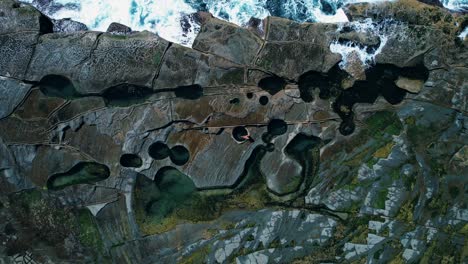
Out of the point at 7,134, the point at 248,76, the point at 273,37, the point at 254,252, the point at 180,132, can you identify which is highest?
the point at 273,37

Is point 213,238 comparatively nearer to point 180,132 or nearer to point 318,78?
point 180,132

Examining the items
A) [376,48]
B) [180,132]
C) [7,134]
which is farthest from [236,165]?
[7,134]

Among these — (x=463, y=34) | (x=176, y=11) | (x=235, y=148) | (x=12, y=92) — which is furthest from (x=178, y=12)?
(x=463, y=34)

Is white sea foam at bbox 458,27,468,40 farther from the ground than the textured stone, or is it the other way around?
white sea foam at bbox 458,27,468,40

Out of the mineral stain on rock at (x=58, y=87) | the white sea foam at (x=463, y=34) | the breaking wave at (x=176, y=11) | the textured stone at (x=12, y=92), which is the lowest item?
the textured stone at (x=12, y=92)

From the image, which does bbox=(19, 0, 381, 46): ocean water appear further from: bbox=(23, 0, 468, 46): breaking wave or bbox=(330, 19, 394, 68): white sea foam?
bbox=(330, 19, 394, 68): white sea foam

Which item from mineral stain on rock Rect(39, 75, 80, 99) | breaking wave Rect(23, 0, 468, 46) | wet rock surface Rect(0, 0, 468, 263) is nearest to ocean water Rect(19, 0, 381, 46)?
breaking wave Rect(23, 0, 468, 46)

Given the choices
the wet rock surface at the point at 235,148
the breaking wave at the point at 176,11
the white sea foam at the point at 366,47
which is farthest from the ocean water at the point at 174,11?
the white sea foam at the point at 366,47

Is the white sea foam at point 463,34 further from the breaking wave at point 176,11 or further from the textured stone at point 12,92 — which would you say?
the textured stone at point 12,92
